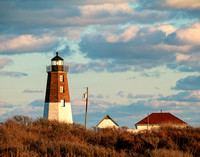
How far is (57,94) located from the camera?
45.1m

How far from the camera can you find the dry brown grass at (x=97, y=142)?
2244 centimetres

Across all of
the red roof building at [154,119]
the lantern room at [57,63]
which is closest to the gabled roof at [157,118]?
the red roof building at [154,119]

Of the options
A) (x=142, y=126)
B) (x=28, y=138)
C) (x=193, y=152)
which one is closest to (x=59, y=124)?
(x=28, y=138)

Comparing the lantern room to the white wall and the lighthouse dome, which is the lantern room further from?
the white wall

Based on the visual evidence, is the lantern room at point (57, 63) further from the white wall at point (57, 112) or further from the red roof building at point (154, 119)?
the red roof building at point (154, 119)

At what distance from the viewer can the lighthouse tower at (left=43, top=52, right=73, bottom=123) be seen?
4462 centimetres

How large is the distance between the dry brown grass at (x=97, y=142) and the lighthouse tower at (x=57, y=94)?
12.2 m

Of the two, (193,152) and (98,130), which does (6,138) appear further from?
(193,152)

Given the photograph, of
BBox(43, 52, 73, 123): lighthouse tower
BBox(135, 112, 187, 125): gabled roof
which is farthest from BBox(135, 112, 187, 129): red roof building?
BBox(43, 52, 73, 123): lighthouse tower

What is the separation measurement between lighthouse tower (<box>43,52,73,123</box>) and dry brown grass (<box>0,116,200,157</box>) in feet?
40.1

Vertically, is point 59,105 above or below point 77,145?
above

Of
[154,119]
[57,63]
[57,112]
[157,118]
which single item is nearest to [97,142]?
[57,112]

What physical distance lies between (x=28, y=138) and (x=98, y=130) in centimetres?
599

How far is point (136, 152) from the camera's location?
80.2ft
